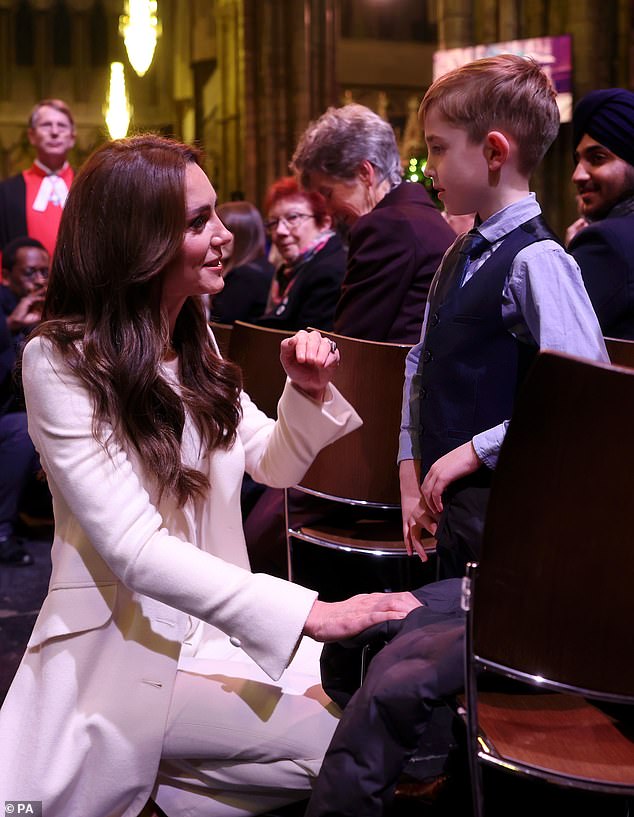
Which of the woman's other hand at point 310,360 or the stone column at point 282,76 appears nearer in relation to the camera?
the woman's other hand at point 310,360

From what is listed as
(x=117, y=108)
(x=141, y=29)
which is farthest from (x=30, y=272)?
(x=117, y=108)

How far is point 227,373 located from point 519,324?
0.62 m

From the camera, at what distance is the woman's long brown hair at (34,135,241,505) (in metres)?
1.94

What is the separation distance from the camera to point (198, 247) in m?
2.05

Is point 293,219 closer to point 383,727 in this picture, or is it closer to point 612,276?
point 612,276

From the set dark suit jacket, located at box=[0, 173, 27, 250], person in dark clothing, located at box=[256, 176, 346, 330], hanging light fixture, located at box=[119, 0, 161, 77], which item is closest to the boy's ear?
person in dark clothing, located at box=[256, 176, 346, 330]

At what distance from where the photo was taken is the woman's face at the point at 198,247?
204 centimetres

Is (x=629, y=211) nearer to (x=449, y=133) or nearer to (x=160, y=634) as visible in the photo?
(x=449, y=133)

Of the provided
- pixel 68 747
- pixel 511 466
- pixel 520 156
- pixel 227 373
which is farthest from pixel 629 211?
pixel 68 747

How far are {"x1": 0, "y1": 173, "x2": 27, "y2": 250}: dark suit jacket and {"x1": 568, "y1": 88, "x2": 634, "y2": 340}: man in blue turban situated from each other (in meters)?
3.66

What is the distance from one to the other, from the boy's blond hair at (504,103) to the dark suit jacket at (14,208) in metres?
4.33

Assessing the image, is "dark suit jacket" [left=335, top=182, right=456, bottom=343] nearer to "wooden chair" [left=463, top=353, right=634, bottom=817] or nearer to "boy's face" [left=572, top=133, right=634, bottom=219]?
"boy's face" [left=572, top=133, right=634, bottom=219]

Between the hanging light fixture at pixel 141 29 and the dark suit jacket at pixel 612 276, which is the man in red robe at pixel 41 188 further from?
the hanging light fixture at pixel 141 29

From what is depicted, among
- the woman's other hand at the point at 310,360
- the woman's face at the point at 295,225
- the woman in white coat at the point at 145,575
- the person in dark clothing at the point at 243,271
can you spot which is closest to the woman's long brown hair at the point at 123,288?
the woman in white coat at the point at 145,575
